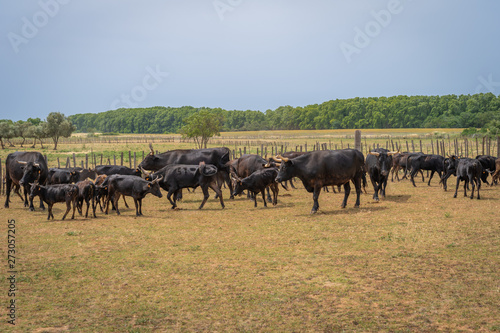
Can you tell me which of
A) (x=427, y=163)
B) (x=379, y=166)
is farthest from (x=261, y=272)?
(x=427, y=163)

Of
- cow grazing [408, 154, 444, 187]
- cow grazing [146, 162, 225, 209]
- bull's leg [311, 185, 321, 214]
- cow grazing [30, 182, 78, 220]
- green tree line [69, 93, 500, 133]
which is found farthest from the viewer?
green tree line [69, 93, 500, 133]

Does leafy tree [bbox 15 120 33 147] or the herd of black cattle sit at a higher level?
leafy tree [bbox 15 120 33 147]

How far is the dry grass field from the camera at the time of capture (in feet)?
22.0

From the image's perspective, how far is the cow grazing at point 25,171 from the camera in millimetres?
17047

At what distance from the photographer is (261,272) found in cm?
893

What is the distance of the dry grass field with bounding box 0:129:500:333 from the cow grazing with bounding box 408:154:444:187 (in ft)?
27.4

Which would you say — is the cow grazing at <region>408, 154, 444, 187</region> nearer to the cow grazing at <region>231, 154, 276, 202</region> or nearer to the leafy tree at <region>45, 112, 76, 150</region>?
the cow grazing at <region>231, 154, 276, 202</region>

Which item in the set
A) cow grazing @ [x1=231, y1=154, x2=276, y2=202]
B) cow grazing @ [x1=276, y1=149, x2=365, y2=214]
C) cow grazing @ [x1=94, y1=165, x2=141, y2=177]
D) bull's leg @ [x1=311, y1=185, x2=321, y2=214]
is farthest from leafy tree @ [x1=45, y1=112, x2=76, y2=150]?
bull's leg @ [x1=311, y1=185, x2=321, y2=214]

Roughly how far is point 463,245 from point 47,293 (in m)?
8.57

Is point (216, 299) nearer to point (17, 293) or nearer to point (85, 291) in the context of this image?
point (85, 291)

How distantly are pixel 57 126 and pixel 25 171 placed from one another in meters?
56.2

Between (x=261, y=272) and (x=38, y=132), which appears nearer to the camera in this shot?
(x=261, y=272)

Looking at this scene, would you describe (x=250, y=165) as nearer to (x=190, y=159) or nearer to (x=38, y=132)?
(x=190, y=159)

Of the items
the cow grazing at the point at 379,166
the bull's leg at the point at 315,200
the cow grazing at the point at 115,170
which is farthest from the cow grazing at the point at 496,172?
the cow grazing at the point at 115,170
